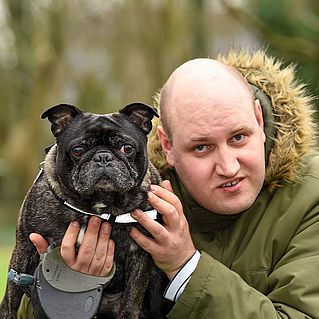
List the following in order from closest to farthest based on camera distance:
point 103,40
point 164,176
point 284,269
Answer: point 284,269, point 164,176, point 103,40

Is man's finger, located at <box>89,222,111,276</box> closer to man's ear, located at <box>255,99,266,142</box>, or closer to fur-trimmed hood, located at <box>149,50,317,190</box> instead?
fur-trimmed hood, located at <box>149,50,317,190</box>

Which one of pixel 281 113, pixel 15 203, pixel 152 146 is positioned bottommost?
pixel 15 203

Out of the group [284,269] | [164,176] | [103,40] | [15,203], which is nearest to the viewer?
[284,269]

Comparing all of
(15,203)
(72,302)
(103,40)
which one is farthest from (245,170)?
(15,203)

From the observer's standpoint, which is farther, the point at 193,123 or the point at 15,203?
the point at 15,203

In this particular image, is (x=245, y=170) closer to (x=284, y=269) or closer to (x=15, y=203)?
(x=284, y=269)

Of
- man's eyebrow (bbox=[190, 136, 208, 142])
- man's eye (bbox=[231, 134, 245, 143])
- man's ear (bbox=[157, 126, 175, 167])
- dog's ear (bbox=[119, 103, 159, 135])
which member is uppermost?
dog's ear (bbox=[119, 103, 159, 135])

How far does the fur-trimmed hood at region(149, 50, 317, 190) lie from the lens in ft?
12.5

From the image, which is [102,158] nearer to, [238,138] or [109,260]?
[109,260]

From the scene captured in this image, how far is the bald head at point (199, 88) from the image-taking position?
12.2 feet

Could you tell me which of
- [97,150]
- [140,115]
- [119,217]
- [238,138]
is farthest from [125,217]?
[238,138]

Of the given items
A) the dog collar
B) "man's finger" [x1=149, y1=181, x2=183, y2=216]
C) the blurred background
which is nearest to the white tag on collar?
the dog collar

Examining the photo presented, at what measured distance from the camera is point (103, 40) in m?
19.7

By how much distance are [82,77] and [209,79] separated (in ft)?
55.2
